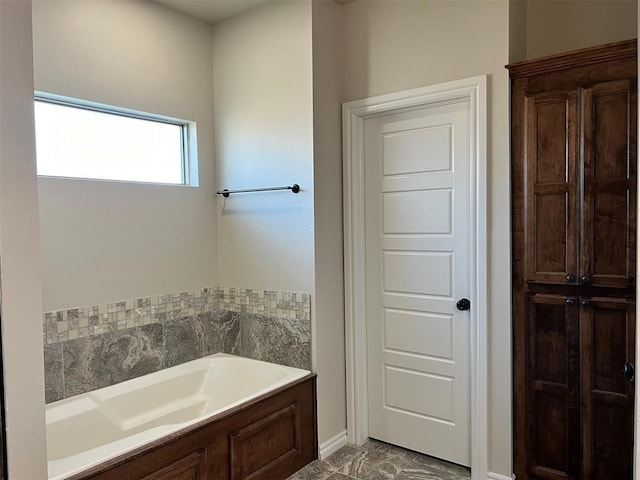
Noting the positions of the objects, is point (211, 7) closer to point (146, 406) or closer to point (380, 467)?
point (146, 406)

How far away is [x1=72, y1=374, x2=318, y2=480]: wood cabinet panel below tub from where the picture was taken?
6.38 feet

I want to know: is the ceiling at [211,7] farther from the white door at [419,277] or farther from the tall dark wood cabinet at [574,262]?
the tall dark wood cabinet at [574,262]

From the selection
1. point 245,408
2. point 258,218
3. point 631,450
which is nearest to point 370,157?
point 258,218

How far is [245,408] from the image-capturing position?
240cm

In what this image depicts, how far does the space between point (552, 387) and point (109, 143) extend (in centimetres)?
279

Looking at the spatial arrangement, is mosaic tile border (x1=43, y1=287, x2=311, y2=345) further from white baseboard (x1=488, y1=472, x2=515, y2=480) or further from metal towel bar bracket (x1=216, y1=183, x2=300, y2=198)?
white baseboard (x1=488, y1=472, x2=515, y2=480)

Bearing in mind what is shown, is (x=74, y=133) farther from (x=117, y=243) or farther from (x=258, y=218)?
(x=258, y=218)

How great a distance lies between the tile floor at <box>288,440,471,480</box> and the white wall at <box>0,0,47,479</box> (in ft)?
5.54

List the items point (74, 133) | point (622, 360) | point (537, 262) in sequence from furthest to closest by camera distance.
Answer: point (74, 133), point (537, 262), point (622, 360)

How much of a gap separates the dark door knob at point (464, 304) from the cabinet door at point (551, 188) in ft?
1.22

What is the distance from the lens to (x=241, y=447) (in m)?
2.39

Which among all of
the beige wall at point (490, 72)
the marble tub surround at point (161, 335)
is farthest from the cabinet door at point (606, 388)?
the marble tub surround at point (161, 335)

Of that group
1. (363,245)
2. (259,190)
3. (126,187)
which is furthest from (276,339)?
(126,187)

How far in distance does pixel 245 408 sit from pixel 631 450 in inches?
73.1
